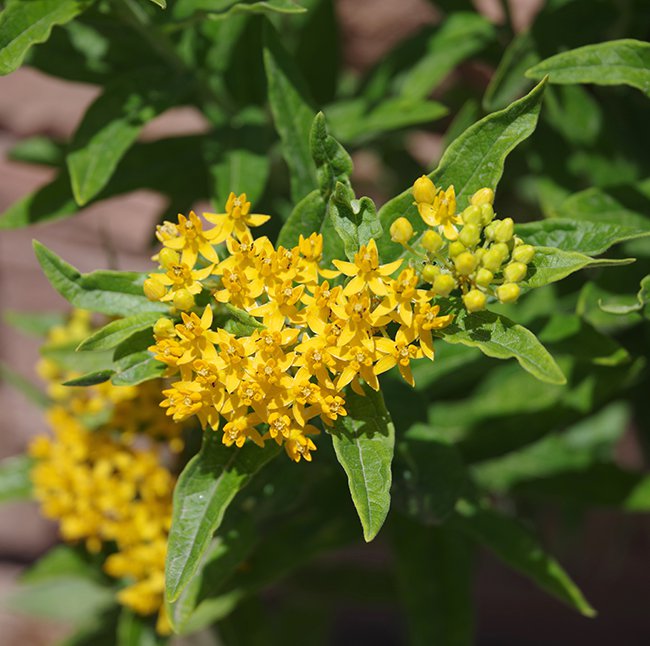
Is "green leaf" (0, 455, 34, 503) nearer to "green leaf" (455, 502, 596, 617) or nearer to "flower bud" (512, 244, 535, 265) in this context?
"green leaf" (455, 502, 596, 617)

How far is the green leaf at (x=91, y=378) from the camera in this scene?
1.66 metres

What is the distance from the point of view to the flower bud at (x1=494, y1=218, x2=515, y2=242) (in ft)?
5.12

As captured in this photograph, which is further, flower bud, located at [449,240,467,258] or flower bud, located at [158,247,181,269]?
flower bud, located at [158,247,181,269]

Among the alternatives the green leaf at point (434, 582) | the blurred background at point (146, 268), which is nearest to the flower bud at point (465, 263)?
the green leaf at point (434, 582)

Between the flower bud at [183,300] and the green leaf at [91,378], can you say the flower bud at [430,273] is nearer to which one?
the flower bud at [183,300]

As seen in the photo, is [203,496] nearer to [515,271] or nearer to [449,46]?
[515,271]

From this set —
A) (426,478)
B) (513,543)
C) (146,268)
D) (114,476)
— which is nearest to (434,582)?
(513,543)

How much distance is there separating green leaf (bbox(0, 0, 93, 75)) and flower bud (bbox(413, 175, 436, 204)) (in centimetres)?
90

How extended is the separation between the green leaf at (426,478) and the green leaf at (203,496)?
0.37m

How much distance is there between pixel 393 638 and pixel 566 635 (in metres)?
1.01

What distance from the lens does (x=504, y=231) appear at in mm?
1566

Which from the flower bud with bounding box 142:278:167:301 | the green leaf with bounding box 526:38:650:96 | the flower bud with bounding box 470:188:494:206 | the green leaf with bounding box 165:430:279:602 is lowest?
the green leaf with bounding box 165:430:279:602

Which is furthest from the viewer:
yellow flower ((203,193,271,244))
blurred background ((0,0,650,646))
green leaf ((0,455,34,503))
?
blurred background ((0,0,650,646))

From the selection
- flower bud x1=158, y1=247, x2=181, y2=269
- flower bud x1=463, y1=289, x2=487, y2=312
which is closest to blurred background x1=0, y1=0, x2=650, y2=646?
flower bud x1=158, y1=247, x2=181, y2=269
